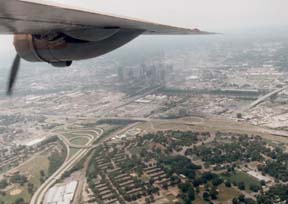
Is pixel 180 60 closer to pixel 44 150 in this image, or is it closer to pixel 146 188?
pixel 44 150

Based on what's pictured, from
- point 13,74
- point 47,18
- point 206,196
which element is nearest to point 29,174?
point 206,196

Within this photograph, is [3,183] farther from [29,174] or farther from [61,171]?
[61,171]

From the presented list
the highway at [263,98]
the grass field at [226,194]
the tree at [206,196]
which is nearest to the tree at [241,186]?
the grass field at [226,194]

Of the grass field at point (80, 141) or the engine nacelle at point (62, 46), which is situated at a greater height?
the engine nacelle at point (62, 46)

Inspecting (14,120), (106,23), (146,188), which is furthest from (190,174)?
(14,120)

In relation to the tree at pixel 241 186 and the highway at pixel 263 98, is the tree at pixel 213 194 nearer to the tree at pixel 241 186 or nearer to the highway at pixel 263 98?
the tree at pixel 241 186

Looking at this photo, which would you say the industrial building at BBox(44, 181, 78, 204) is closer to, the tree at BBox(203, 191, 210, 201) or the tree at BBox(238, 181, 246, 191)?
the tree at BBox(203, 191, 210, 201)
